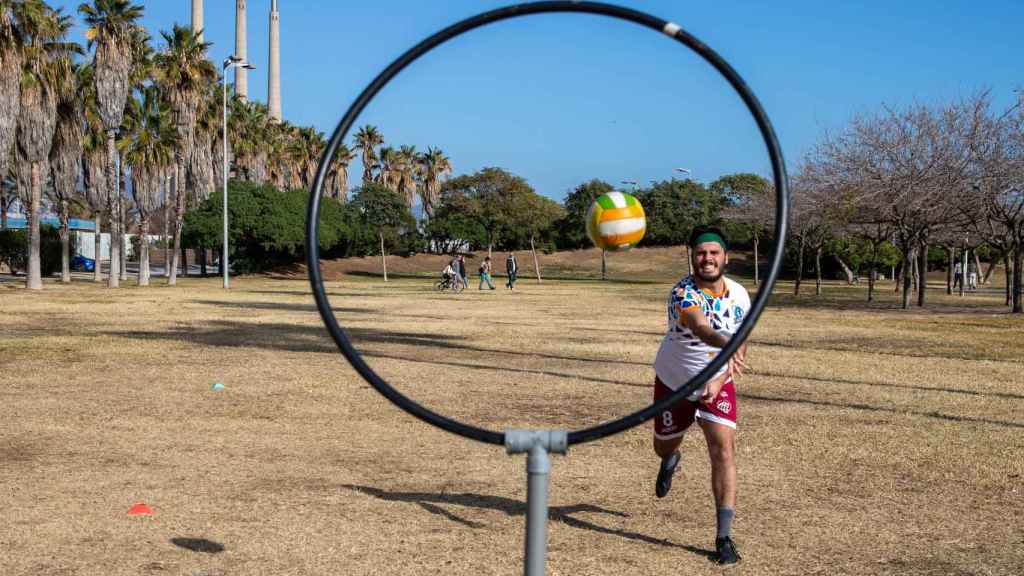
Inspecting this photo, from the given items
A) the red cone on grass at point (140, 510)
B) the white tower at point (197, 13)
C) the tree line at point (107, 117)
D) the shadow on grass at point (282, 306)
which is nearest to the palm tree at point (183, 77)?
the tree line at point (107, 117)

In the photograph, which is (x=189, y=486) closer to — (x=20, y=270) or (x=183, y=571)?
(x=183, y=571)

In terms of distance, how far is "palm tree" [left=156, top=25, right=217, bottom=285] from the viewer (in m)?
52.6

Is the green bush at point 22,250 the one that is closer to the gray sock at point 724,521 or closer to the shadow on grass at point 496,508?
the shadow on grass at point 496,508

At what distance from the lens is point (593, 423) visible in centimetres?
1091

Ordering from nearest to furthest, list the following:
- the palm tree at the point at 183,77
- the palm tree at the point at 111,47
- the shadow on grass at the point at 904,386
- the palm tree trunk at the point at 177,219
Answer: the shadow on grass at the point at 904,386 → the palm tree at the point at 111,47 → the palm tree at the point at 183,77 → the palm tree trunk at the point at 177,219

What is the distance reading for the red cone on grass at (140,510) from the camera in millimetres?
6648

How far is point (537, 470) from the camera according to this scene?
278 centimetres

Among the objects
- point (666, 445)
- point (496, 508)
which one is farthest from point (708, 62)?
point (496, 508)

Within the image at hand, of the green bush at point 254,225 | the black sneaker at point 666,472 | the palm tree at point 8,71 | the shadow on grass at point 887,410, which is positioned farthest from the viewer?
the green bush at point 254,225

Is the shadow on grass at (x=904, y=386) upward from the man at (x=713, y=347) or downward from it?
downward

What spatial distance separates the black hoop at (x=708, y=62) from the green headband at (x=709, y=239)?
3057 mm

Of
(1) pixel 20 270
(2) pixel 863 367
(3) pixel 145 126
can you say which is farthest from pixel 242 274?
(2) pixel 863 367

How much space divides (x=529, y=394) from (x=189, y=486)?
5.94m

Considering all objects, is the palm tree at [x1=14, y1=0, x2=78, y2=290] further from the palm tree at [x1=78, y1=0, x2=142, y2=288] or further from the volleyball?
the volleyball
